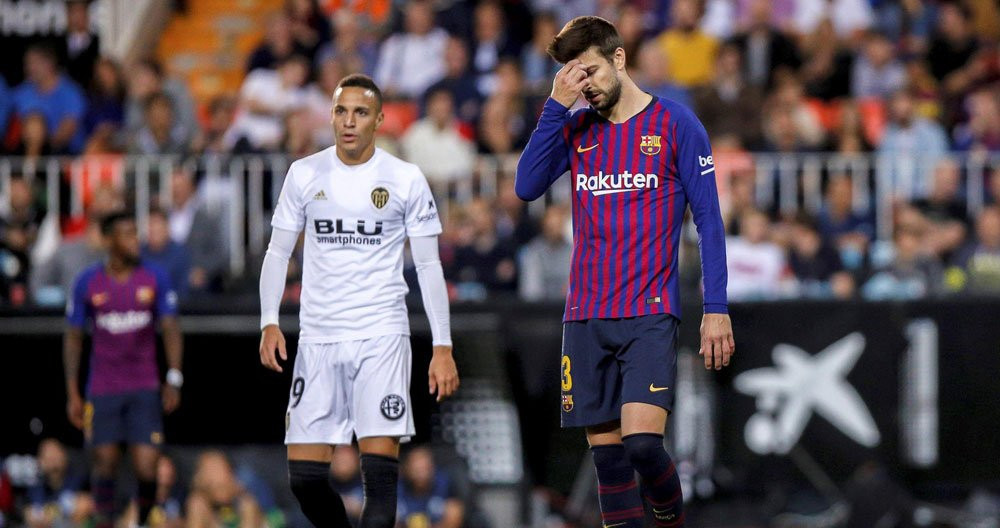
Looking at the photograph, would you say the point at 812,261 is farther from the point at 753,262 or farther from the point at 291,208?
the point at 291,208

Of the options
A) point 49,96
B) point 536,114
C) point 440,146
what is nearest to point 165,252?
point 440,146

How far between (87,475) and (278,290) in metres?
6.47

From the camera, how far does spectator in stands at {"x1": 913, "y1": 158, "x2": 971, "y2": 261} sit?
14.3 m

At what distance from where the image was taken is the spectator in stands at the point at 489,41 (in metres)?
16.6

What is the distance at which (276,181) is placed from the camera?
15.1m

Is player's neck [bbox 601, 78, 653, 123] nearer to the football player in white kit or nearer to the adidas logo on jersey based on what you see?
the adidas logo on jersey

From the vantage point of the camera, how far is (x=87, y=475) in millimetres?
14297

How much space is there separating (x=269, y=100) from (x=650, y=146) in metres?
9.41

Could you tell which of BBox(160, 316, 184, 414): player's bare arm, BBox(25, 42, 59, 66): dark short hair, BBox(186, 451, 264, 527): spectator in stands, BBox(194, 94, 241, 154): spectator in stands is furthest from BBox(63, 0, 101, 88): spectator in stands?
BBox(160, 316, 184, 414): player's bare arm

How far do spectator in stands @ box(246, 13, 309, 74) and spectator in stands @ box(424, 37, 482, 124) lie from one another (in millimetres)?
1773

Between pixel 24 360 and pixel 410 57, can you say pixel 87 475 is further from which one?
pixel 410 57

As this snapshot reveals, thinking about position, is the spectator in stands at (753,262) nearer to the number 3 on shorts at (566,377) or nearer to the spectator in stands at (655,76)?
the spectator in stands at (655,76)

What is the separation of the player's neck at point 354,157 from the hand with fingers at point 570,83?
123 centimetres

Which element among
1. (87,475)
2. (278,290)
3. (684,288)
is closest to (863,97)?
(684,288)
